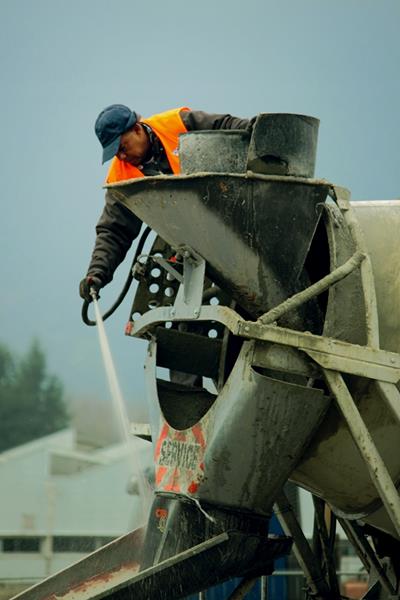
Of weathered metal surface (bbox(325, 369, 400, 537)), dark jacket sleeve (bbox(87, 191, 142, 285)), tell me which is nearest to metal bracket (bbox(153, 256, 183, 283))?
dark jacket sleeve (bbox(87, 191, 142, 285))

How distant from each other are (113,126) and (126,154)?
0.74 ft

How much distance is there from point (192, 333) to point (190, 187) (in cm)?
110

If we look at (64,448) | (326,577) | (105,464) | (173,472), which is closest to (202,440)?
(173,472)

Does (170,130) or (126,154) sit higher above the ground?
(170,130)

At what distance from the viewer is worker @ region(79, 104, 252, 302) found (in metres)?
7.47

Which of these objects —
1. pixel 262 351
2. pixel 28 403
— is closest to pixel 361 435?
pixel 262 351

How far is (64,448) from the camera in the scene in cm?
3547

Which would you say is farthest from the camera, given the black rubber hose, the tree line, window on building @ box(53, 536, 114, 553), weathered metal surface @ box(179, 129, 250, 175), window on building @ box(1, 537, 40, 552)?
the tree line

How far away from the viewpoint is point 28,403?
49000mm

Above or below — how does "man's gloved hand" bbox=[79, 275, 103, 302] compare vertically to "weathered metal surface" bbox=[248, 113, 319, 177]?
below

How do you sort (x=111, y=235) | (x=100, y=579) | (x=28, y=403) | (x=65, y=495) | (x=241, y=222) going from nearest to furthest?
(x=241, y=222) → (x=100, y=579) → (x=111, y=235) → (x=65, y=495) → (x=28, y=403)

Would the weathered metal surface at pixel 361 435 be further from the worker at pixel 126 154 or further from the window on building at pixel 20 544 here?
the window on building at pixel 20 544

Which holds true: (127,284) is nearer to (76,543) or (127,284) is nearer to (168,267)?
(168,267)

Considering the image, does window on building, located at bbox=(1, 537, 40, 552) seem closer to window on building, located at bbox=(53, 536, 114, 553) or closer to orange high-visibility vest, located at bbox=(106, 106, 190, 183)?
window on building, located at bbox=(53, 536, 114, 553)
